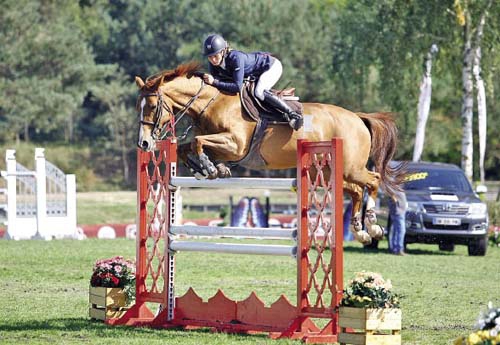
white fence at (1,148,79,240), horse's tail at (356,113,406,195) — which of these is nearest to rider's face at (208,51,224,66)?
horse's tail at (356,113,406,195)

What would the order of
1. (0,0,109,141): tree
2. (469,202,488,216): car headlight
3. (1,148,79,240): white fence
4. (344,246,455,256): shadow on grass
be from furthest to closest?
1. (0,0,109,141): tree
2. (1,148,79,240): white fence
3. (344,246,455,256): shadow on grass
4. (469,202,488,216): car headlight

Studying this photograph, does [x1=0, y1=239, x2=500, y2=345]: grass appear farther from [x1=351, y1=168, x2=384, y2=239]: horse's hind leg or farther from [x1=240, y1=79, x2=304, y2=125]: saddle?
[x1=240, y1=79, x2=304, y2=125]: saddle

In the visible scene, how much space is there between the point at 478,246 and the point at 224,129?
11.3 meters

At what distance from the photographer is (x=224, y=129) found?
9.48 metres

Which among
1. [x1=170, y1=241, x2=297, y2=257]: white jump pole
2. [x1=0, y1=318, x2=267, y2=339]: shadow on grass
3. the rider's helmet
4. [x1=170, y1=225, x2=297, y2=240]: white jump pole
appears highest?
the rider's helmet

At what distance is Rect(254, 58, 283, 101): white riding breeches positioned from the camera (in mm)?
9594

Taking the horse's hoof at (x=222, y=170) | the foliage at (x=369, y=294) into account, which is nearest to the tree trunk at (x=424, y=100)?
the horse's hoof at (x=222, y=170)

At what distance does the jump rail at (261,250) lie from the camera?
27.4 feet

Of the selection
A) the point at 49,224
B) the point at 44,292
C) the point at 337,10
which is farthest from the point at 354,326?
the point at 337,10

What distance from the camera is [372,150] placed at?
1084cm

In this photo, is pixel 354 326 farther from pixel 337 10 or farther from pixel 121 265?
pixel 337 10

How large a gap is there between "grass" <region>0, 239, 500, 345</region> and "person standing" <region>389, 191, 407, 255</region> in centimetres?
34

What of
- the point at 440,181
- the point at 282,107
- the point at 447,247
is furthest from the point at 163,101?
the point at 447,247

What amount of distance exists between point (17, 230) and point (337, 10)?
131ft
